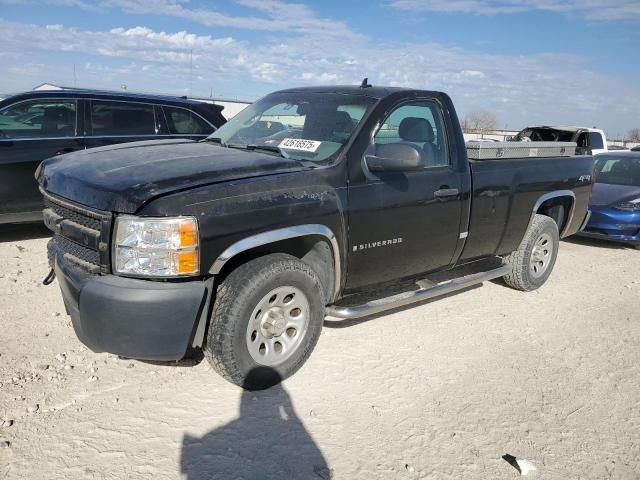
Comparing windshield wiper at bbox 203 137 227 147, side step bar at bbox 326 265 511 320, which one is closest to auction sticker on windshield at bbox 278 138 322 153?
windshield wiper at bbox 203 137 227 147

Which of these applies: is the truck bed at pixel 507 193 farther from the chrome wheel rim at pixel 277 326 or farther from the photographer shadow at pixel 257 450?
the photographer shadow at pixel 257 450

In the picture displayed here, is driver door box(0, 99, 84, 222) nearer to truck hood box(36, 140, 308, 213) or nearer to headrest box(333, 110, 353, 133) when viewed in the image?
truck hood box(36, 140, 308, 213)

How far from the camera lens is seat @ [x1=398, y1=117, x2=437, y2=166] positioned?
427 cm

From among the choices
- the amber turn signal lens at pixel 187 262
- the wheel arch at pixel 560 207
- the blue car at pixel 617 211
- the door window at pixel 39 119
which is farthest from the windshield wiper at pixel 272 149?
the blue car at pixel 617 211

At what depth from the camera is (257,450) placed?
2.82 metres

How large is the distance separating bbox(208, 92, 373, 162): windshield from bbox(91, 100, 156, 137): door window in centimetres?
271

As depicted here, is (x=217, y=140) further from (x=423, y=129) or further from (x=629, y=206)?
(x=629, y=206)

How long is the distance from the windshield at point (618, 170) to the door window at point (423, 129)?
582cm

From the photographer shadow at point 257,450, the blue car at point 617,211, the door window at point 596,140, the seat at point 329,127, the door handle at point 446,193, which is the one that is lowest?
the photographer shadow at point 257,450

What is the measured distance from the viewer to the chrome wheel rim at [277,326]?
3.31m

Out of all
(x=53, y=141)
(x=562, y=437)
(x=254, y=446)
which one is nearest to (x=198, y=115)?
(x=53, y=141)

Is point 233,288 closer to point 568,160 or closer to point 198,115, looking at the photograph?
point 568,160

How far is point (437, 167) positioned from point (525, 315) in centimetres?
182

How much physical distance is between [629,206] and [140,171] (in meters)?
7.35
